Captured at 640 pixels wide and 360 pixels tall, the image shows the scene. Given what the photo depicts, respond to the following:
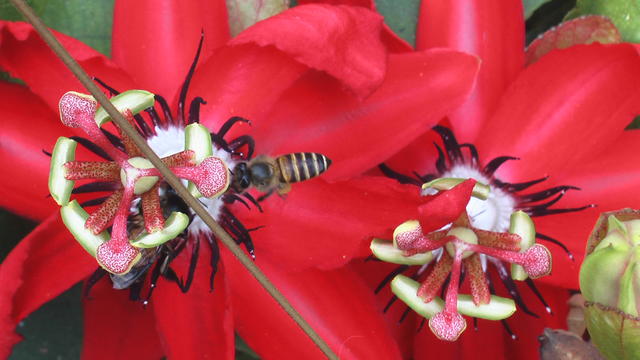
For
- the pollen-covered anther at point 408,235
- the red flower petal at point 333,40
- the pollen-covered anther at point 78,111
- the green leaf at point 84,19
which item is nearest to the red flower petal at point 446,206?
the pollen-covered anther at point 408,235

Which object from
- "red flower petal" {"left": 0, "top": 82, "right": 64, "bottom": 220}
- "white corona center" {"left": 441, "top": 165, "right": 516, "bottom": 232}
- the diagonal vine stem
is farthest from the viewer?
"white corona center" {"left": 441, "top": 165, "right": 516, "bottom": 232}

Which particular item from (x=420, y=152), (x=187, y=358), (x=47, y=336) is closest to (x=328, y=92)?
(x=420, y=152)

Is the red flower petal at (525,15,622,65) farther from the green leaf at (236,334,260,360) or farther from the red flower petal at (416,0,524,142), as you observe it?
the green leaf at (236,334,260,360)

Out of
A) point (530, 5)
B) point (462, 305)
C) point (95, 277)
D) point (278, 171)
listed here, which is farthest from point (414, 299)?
point (530, 5)

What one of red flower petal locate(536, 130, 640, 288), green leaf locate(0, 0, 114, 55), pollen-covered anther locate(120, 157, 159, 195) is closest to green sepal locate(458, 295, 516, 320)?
red flower petal locate(536, 130, 640, 288)

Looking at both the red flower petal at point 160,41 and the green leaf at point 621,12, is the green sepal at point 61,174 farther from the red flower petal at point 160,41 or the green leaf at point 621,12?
the green leaf at point 621,12

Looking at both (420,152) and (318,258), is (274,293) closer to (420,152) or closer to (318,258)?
(318,258)

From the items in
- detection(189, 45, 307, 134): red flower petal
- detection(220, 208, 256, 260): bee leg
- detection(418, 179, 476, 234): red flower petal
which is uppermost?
detection(189, 45, 307, 134): red flower petal
